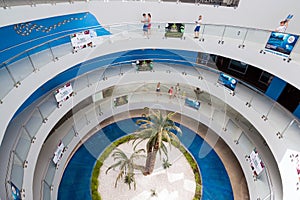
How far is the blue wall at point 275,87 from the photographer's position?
51.1 feet

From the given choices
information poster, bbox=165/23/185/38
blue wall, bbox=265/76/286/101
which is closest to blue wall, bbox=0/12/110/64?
information poster, bbox=165/23/185/38

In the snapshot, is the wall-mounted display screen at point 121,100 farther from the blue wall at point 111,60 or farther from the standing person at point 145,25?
the standing person at point 145,25

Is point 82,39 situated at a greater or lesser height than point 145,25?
lesser

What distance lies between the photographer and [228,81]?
1567 cm

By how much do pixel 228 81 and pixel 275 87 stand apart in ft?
11.9

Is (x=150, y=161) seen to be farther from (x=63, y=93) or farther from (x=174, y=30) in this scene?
(x=174, y=30)

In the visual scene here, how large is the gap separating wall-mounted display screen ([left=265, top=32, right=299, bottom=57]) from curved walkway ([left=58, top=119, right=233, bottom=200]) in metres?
9.53

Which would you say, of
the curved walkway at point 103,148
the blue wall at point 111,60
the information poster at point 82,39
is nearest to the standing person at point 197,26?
the blue wall at point 111,60

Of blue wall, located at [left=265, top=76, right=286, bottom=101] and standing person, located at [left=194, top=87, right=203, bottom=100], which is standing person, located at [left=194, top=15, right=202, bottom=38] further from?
blue wall, located at [left=265, top=76, right=286, bottom=101]

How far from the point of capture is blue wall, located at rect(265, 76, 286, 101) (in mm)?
15562

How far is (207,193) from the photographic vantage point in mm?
15633

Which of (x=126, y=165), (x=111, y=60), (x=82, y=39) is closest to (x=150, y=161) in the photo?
(x=126, y=165)

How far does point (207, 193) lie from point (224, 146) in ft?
15.7

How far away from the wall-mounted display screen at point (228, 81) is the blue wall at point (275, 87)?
126 inches
